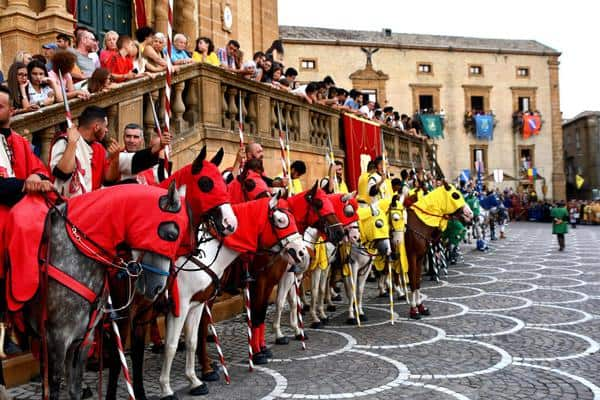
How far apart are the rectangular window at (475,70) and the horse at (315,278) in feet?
172

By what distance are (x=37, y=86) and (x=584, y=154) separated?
70.0 m

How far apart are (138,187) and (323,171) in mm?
10941

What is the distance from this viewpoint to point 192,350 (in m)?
5.91

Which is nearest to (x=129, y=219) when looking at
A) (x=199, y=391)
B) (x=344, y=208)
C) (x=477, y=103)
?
(x=199, y=391)

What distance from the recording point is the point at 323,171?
49.5 feet

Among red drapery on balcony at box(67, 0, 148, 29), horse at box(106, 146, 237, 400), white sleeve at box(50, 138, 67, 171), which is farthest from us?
red drapery on balcony at box(67, 0, 148, 29)

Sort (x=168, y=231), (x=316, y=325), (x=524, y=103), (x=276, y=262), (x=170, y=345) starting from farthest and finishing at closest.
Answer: (x=524, y=103) < (x=316, y=325) < (x=276, y=262) < (x=170, y=345) < (x=168, y=231)

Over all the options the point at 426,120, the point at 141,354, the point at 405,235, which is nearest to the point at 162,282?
the point at 141,354

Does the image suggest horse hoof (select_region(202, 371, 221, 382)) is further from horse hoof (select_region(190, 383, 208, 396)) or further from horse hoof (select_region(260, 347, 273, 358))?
horse hoof (select_region(260, 347, 273, 358))

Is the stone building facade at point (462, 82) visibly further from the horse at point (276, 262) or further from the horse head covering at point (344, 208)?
the horse at point (276, 262)

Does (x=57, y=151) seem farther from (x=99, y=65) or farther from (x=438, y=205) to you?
(x=438, y=205)

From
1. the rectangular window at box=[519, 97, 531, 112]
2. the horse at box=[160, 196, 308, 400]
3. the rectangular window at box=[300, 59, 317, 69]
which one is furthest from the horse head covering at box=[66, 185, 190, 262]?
the rectangular window at box=[519, 97, 531, 112]

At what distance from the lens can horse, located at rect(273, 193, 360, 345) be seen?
26.7 feet

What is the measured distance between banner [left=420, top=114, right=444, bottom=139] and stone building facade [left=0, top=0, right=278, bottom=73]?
112 ft
